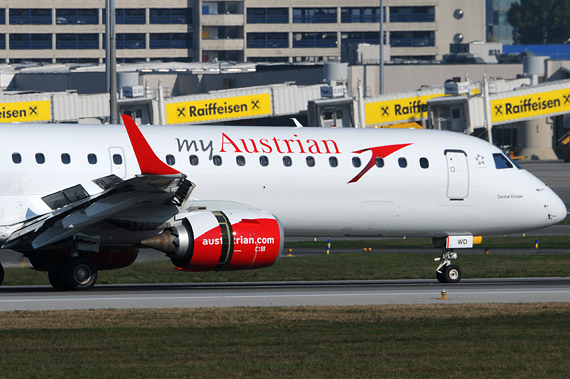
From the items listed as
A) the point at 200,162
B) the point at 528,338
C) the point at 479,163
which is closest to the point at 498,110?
the point at 479,163

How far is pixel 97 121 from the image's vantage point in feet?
192

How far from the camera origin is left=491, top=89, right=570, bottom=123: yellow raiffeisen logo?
57.9 m

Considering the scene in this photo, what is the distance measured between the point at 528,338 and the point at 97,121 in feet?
153

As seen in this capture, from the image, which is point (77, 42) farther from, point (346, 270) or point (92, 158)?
point (92, 158)

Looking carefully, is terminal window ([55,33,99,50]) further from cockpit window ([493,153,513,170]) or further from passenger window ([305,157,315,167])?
passenger window ([305,157,315,167])

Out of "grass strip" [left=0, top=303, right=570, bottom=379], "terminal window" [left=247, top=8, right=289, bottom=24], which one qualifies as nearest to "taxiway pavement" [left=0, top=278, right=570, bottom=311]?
"grass strip" [left=0, top=303, right=570, bottom=379]

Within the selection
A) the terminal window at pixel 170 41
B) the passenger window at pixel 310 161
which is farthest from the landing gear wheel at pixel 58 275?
the terminal window at pixel 170 41

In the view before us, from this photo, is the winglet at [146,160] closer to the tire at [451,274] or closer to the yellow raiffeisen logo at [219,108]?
the tire at [451,274]

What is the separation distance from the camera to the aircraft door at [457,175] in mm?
23359

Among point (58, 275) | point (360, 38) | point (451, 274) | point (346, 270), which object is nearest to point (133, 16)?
point (360, 38)

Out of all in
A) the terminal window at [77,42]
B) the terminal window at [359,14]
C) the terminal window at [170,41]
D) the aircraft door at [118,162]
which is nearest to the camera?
the aircraft door at [118,162]

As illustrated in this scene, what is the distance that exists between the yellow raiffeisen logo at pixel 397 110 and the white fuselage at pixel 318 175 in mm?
32369

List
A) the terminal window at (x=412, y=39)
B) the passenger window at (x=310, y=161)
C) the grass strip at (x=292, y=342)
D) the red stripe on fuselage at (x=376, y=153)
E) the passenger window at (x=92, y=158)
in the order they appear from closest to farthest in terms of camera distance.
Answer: the grass strip at (x=292, y=342), the passenger window at (x=92, y=158), the passenger window at (x=310, y=161), the red stripe on fuselage at (x=376, y=153), the terminal window at (x=412, y=39)

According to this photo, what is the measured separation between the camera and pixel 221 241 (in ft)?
65.2
